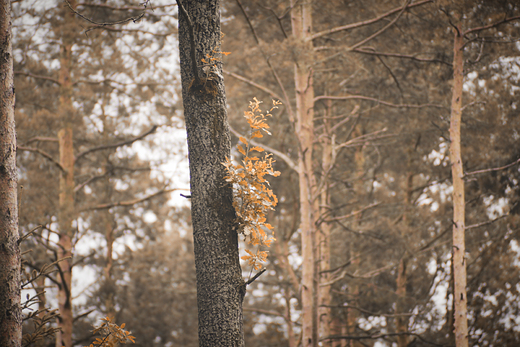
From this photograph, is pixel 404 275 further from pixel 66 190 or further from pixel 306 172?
pixel 66 190

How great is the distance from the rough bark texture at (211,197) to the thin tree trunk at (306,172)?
3.40m

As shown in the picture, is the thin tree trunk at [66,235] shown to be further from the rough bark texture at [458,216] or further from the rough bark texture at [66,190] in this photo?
the rough bark texture at [458,216]

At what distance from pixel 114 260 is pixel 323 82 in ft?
33.2

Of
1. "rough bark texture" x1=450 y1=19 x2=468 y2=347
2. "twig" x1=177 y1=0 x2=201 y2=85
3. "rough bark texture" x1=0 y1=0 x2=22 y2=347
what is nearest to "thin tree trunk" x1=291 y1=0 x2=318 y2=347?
"rough bark texture" x1=450 y1=19 x2=468 y2=347

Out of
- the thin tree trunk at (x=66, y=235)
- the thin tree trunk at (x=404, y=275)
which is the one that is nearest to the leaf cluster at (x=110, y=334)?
the thin tree trunk at (x=66, y=235)

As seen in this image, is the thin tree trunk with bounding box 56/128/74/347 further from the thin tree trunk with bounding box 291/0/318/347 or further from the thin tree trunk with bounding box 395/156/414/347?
the thin tree trunk with bounding box 395/156/414/347

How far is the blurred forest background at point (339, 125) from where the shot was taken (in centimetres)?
710

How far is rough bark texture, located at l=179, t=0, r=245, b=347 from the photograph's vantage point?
8.99 ft

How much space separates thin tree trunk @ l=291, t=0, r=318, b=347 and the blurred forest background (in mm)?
114

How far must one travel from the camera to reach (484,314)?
9758mm

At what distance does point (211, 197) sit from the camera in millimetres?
2842

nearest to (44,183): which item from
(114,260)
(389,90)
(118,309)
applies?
(114,260)

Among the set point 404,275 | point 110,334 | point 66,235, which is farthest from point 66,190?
point 404,275

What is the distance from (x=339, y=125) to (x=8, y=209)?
6759 mm
